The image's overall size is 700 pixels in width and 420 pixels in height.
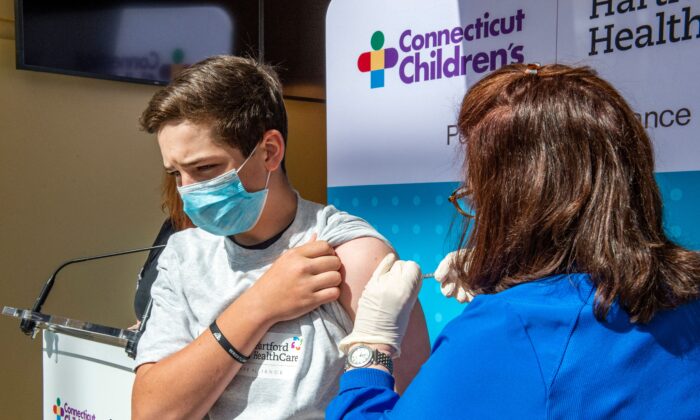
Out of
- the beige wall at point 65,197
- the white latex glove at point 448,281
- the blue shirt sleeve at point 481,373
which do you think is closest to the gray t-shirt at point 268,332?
the white latex glove at point 448,281

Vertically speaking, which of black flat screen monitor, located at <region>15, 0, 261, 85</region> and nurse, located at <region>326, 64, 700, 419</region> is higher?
black flat screen monitor, located at <region>15, 0, 261, 85</region>

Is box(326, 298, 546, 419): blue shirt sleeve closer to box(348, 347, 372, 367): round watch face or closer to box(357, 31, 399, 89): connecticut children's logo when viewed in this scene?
box(348, 347, 372, 367): round watch face

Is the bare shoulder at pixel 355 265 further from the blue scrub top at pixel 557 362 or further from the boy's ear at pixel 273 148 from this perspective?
the blue scrub top at pixel 557 362

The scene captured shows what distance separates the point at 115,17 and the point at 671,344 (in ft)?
13.0

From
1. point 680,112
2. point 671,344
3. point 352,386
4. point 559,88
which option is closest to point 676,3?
point 680,112

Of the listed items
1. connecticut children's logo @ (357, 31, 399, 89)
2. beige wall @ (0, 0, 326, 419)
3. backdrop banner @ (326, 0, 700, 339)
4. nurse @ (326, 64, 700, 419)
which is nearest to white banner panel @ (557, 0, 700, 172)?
backdrop banner @ (326, 0, 700, 339)

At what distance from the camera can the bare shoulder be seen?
1.26 metres

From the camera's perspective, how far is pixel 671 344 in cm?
88

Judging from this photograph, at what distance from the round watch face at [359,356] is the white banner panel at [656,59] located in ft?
3.80

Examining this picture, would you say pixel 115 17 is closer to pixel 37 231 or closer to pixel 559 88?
pixel 37 231

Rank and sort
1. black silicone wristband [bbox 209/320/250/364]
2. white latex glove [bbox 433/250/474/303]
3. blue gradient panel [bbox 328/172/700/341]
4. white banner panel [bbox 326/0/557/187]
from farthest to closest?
blue gradient panel [bbox 328/172/700/341] < white banner panel [bbox 326/0/557/187] < white latex glove [bbox 433/250/474/303] < black silicone wristband [bbox 209/320/250/364]

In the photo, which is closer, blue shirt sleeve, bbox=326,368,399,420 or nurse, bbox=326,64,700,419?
nurse, bbox=326,64,700,419

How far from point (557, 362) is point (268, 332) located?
588mm

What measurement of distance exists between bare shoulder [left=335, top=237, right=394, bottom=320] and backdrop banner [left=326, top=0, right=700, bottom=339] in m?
0.67
